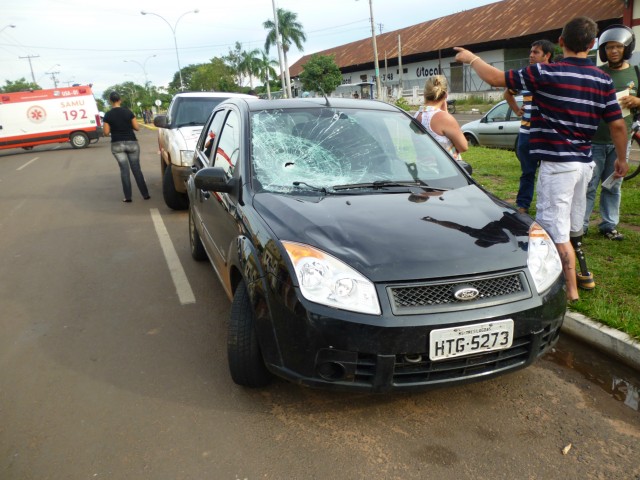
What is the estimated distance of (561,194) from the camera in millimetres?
3504

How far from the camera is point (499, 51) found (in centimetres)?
3422

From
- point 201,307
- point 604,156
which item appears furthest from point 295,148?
point 604,156

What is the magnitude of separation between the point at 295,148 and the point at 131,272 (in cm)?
261

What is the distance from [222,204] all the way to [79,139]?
74.4 feet

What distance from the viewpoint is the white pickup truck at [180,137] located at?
23.5 feet

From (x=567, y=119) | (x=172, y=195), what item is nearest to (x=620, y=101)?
(x=567, y=119)

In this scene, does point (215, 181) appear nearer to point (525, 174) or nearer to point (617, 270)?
point (617, 270)

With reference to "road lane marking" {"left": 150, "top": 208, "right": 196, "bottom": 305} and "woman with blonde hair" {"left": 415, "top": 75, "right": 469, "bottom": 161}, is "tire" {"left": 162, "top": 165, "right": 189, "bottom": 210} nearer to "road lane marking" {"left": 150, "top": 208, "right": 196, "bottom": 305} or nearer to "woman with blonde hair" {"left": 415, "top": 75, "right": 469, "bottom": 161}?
"road lane marking" {"left": 150, "top": 208, "right": 196, "bottom": 305}

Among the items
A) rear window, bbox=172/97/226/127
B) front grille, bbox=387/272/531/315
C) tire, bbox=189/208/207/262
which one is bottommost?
tire, bbox=189/208/207/262

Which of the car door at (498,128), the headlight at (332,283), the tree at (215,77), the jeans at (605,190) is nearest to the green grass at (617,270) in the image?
the jeans at (605,190)

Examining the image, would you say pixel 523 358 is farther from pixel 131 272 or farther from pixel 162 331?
pixel 131 272

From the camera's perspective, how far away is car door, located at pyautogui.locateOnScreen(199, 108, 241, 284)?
129 inches

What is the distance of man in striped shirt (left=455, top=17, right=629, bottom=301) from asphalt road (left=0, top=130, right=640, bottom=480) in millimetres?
1021

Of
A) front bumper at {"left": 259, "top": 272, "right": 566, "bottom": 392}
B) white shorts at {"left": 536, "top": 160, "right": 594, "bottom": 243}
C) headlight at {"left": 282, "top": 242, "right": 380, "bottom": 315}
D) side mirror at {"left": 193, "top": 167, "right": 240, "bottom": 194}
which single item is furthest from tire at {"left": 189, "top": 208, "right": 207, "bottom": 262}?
white shorts at {"left": 536, "top": 160, "right": 594, "bottom": 243}
